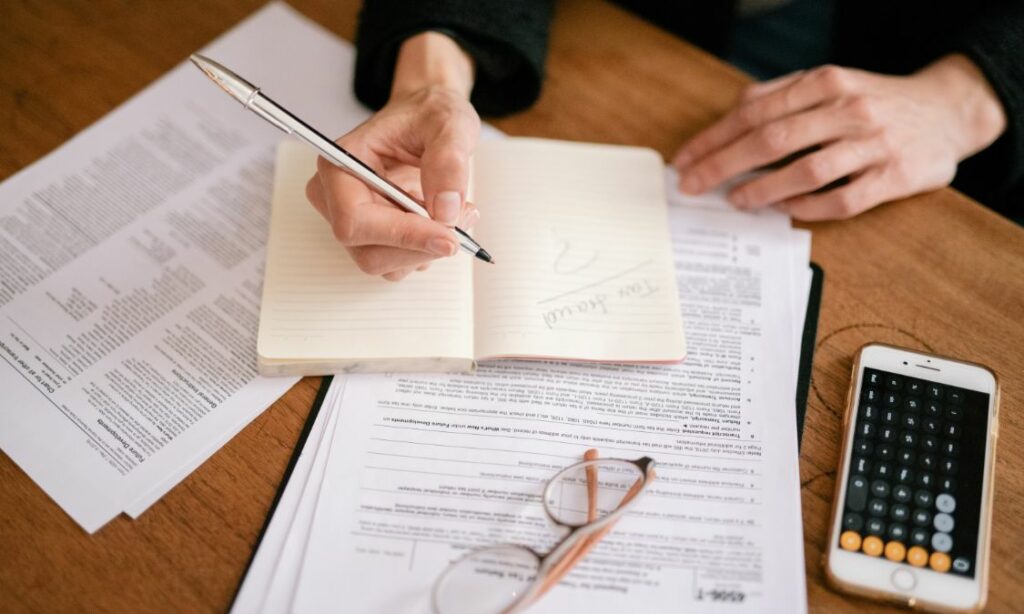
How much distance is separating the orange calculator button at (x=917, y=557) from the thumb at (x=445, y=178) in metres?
0.43

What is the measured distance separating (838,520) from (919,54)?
590mm

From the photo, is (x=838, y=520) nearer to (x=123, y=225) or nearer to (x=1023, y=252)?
(x=1023, y=252)

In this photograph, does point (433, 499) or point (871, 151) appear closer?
point (433, 499)

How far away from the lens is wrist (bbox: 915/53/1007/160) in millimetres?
748

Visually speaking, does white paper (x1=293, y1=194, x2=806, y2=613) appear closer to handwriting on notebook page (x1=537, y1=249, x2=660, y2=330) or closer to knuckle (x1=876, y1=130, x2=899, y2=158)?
handwriting on notebook page (x1=537, y1=249, x2=660, y2=330)

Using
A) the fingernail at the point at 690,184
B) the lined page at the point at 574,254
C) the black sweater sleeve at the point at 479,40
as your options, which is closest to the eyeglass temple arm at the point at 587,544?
the lined page at the point at 574,254

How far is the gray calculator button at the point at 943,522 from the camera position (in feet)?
1.79

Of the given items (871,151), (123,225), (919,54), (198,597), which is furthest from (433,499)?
(919,54)

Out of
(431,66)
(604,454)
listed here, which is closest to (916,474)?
(604,454)

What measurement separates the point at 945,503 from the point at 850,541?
9 cm

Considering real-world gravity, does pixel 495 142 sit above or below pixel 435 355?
above

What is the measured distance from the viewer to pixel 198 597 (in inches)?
20.5

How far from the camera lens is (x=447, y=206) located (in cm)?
59

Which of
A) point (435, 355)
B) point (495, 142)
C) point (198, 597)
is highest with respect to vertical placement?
point (495, 142)
